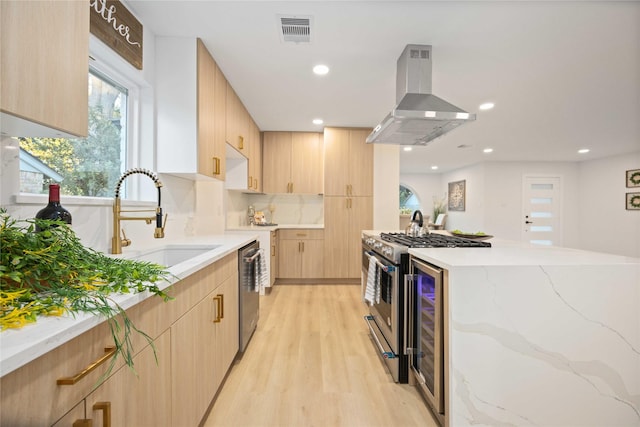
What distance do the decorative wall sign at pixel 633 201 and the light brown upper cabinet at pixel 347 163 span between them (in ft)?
19.5

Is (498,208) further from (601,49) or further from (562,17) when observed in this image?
(562,17)

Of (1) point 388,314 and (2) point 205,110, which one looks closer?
(1) point 388,314

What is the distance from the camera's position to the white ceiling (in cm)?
188

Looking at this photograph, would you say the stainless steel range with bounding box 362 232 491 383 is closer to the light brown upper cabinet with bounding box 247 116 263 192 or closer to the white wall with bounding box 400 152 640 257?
the light brown upper cabinet with bounding box 247 116 263 192

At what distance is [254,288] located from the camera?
8.18ft

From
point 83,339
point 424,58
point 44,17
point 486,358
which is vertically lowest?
point 486,358

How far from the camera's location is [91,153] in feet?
5.56

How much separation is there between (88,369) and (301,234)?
3.84m

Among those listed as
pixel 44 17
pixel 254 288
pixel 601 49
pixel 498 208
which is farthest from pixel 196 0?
pixel 498 208

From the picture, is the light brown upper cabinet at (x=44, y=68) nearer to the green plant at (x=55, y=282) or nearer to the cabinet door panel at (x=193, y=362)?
the green plant at (x=55, y=282)

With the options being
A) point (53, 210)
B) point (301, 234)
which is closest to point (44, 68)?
point (53, 210)

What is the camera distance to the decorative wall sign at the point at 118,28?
158cm

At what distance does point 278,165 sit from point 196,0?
119 inches

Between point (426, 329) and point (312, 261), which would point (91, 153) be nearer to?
point (426, 329)
